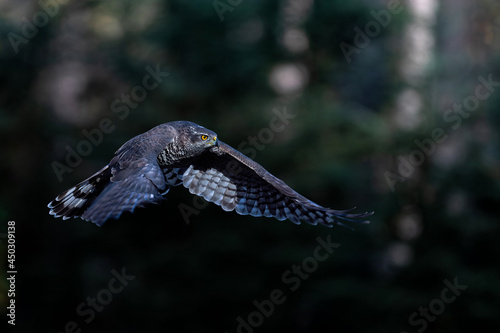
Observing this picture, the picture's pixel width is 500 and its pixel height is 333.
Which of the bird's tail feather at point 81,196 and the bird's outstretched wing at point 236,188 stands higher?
the bird's tail feather at point 81,196

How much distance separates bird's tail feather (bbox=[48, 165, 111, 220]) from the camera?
4.39 meters

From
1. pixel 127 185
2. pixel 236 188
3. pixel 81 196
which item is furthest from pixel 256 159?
pixel 127 185

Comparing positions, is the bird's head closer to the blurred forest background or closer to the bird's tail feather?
the bird's tail feather

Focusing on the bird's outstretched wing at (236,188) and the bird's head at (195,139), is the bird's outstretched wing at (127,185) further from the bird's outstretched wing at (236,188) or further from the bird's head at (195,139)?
the bird's outstretched wing at (236,188)

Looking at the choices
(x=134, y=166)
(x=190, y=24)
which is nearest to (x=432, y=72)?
(x=190, y=24)

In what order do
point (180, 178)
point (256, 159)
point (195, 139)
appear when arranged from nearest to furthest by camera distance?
point (195, 139), point (180, 178), point (256, 159)

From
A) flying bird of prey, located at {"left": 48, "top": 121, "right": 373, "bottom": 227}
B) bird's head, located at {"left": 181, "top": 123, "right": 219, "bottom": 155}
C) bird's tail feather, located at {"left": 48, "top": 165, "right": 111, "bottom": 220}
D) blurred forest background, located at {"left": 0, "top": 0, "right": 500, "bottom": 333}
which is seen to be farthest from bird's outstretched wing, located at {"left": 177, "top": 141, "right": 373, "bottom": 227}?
blurred forest background, located at {"left": 0, "top": 0, "right": 500, "bottom": 333}

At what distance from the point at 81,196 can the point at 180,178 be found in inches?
46.6

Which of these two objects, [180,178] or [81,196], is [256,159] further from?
[81,196]

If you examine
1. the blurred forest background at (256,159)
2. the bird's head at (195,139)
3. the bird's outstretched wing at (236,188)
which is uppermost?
the bird's head at (195,139)

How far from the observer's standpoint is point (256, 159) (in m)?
11.7

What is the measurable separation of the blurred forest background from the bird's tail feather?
6.97m

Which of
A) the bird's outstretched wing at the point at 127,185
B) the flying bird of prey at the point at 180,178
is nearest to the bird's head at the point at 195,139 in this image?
the flying bird of prey at the point at 180,178

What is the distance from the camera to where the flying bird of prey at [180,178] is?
3604mm
